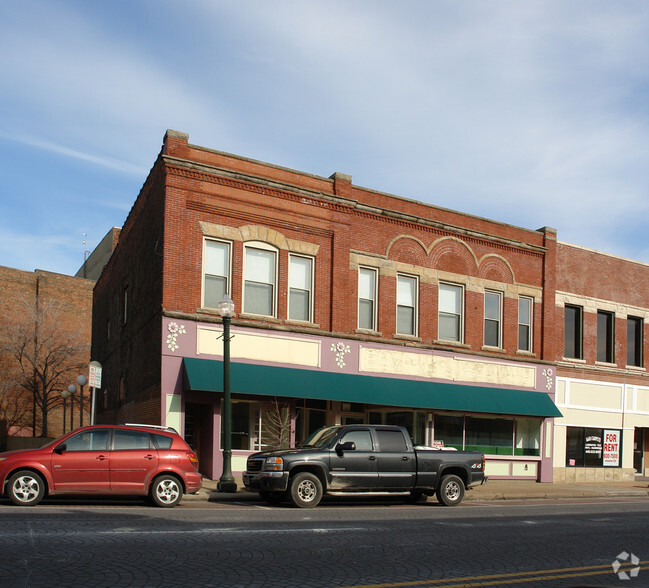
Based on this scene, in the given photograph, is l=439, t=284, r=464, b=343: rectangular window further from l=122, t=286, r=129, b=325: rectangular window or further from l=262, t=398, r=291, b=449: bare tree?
l=122, t=286, r=129, b=325: rectangular window

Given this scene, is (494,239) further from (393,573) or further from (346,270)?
(393,573)

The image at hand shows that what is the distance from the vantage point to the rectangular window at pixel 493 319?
2683cm

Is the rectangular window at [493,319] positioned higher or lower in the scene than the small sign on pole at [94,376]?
higher

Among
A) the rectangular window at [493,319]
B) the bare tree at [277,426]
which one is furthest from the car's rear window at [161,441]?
the rectangular window at [493,319]

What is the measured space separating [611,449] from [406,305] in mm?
11195

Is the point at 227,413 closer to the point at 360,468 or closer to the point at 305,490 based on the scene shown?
the point at 305,490

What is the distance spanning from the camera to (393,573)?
26.7 feet

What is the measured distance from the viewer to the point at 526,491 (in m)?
22.5

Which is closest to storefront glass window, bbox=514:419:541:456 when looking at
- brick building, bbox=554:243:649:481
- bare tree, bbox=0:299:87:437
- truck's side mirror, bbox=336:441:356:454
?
brick building, bbox=554:243:649:481

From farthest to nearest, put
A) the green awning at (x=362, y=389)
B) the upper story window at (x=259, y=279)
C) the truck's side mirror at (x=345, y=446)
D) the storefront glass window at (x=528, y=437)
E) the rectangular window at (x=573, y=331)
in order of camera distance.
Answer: the rectangular window at (x=573, y=331), the storefront glass window at (x=528, y=437), the upper story window at (x=259, y=279), the green awning at (x=362, y=389), the truck's side mirror at (x=345, y=446)

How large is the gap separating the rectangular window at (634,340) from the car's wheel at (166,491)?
74.2 feet

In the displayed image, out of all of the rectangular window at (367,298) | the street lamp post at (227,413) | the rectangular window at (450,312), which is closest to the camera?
the street lamp post at (227,413)

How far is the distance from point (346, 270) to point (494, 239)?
6.57 metres

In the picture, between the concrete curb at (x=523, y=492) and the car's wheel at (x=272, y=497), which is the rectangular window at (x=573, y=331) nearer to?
the concrete curb at (x=523, y=492)
